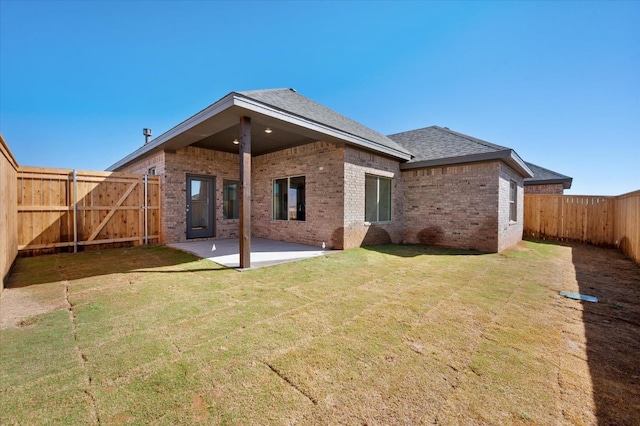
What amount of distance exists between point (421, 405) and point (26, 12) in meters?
12.1

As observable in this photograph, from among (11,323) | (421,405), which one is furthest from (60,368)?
(421,405)

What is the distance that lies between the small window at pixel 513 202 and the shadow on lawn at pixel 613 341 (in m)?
3.77

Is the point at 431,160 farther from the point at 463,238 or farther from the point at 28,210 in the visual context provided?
the point at 28,210

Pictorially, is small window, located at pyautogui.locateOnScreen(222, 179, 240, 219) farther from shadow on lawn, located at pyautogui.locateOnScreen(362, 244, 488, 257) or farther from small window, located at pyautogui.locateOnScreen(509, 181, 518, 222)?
small window, located at pyautogui.locateOnScreen(509, 181, 518, 222)

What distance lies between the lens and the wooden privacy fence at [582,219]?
27.6ft

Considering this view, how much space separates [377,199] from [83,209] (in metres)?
9.17

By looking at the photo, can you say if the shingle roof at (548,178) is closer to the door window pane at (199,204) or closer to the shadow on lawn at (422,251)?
the shadow on lawn at (422,251)

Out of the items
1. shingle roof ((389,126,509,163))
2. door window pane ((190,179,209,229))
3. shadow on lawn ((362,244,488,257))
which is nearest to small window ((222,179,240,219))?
door window pane ((190,179,209,229))

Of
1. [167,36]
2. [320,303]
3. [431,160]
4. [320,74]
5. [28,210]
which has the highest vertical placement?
[320,74]

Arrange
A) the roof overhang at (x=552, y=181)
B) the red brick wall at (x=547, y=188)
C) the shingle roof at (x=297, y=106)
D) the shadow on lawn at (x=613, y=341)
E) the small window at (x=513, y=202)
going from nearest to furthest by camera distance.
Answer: the shadow on lawn at (x=613, y=341) → the shingle roof at (x=297, y=106) → the small window at (x=513, y=202) → the roof overhang at (x=552, y=181) → the red brick wall at (x=547, y=188)

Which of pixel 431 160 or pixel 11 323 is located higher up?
pixel 431 160

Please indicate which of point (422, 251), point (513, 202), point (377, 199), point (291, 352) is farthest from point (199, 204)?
point (513, 202)

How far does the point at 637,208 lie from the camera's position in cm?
683

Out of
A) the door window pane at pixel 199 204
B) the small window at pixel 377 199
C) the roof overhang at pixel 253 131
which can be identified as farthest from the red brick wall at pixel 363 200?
the door window pane at pixel 199 204
